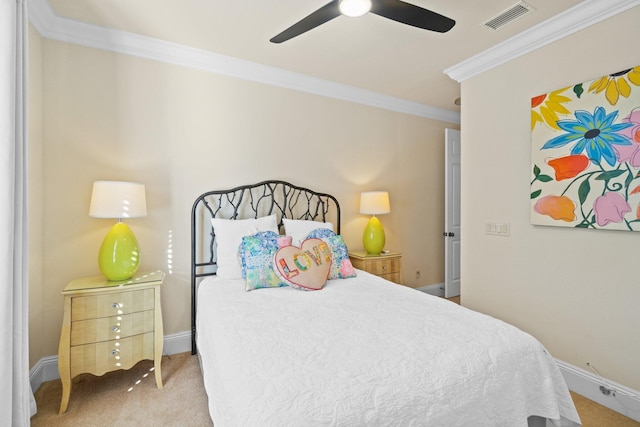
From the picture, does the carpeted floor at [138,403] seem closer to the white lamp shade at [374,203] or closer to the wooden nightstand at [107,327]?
the wooden nightstand at [107,327]

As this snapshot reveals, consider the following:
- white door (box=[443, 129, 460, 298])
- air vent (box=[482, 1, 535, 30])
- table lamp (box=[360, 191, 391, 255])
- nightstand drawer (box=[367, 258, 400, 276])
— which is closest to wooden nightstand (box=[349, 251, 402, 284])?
nightstand drawer (box=[367, 258, 400, 276])

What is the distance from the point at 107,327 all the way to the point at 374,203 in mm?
2506

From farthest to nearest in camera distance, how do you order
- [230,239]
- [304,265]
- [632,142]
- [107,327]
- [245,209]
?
→ [245,209]
[230,239]
[304,265]
[107,327]
[632,142]

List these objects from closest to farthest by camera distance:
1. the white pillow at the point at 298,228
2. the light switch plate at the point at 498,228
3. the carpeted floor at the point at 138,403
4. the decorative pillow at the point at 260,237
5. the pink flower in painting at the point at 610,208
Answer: the carpeted floor at the point at 138,403
the pink flower in painting at the point at 610,208
the decorative pillow at the point at 260,237
the light switch plate at the point at 498,228
the white pillow at the point at 298,228

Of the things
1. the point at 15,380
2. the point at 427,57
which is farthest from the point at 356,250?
the point at 15,380

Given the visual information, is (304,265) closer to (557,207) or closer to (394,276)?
(394,276)

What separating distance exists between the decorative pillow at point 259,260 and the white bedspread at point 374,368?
384 millimetres

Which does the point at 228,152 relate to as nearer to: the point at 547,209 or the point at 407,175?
the point at 407,175

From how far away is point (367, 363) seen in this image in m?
1.19

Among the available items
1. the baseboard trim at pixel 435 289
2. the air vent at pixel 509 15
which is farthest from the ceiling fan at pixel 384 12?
the baseboard trim at pixel 435 289

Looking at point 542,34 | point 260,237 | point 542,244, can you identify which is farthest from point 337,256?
point 542,34

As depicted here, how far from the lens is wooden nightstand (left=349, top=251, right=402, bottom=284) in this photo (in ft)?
10.6

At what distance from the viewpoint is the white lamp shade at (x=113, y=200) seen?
2078 mm

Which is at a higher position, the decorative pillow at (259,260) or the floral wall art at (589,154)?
the floral wall art at (589,154)
